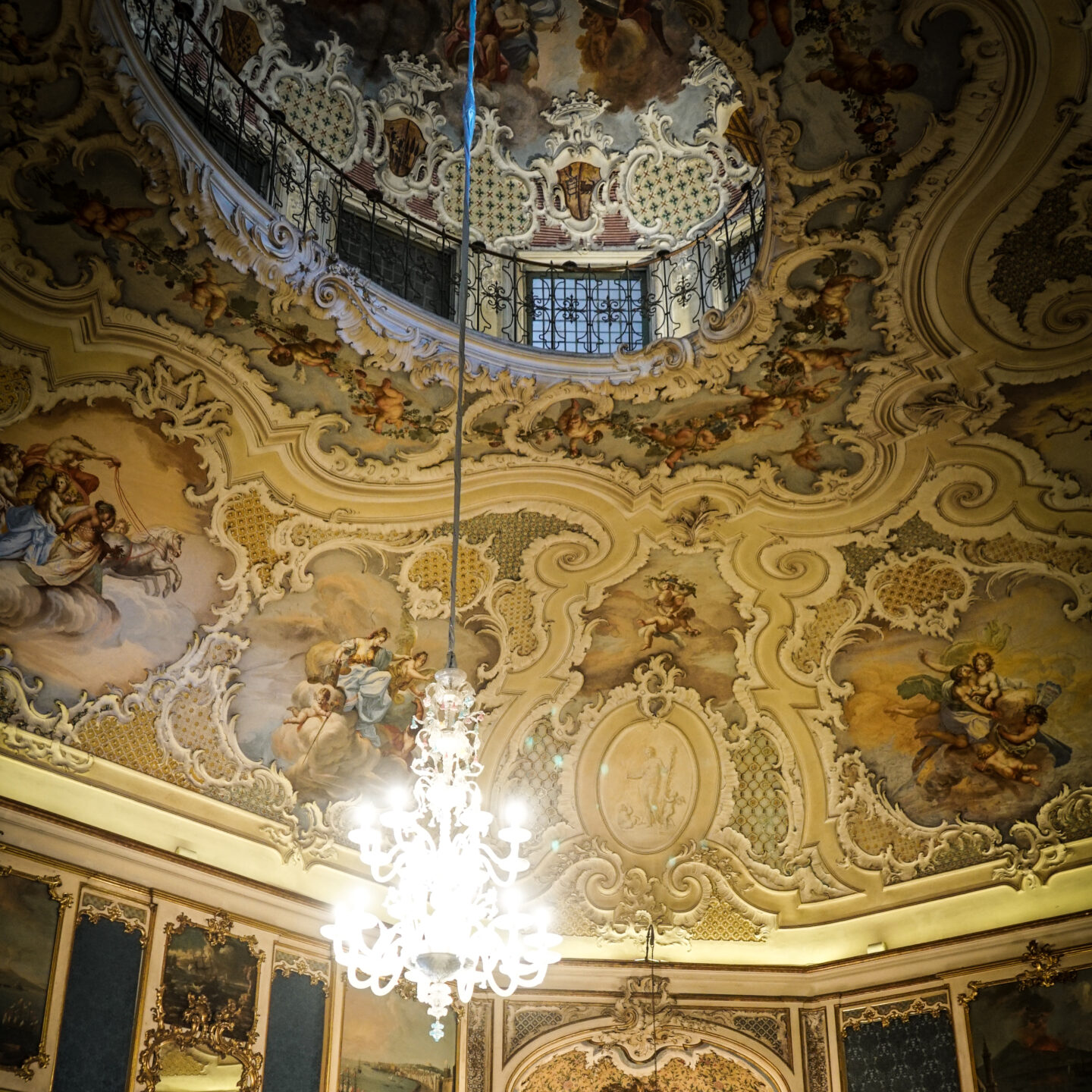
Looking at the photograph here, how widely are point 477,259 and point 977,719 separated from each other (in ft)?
20.2

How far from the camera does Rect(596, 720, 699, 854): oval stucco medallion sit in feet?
41.4

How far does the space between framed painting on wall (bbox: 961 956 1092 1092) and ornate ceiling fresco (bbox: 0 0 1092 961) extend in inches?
43.4

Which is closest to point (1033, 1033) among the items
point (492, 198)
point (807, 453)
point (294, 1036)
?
point (807, 453)

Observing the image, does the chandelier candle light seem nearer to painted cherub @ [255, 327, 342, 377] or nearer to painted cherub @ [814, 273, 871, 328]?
painted cherub @ [255, 327, 342, 377]

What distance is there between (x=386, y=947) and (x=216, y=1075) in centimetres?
310

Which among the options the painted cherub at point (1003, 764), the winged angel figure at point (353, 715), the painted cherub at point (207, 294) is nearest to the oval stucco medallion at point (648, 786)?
the winged angel figure at point (353, 715)

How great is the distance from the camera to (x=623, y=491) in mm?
11594

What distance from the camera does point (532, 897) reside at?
12.2 meters

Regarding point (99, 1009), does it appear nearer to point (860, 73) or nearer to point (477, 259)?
point (477, 259)

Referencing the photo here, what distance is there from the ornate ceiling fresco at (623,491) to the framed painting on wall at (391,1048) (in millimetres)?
1394

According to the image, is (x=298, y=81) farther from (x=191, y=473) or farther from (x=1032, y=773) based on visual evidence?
(x=1032, y=773)

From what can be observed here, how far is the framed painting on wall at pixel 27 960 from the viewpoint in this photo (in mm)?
8398

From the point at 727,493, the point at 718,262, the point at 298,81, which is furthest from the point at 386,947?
the point at 298,81

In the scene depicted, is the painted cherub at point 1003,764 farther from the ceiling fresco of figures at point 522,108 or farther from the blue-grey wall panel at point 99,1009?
the blue-grey wall panel at point 99,1009
